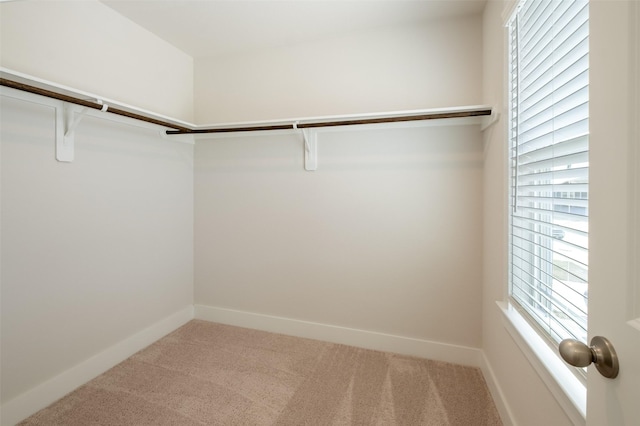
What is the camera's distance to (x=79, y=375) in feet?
5.54

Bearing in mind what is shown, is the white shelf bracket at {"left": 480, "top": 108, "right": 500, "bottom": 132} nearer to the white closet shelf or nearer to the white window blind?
the white closet shelf

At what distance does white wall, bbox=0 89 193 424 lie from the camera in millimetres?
1427

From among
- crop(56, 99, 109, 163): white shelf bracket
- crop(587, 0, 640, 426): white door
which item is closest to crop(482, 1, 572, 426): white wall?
crop(587, 0, 640, 426): white door

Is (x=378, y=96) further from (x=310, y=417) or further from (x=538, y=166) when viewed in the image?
(x=310, y=417)

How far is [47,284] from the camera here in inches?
61.1

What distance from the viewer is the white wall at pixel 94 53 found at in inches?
56.9

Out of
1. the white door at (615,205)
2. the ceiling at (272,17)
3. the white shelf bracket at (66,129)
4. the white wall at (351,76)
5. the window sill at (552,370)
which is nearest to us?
the white door at (615,205)

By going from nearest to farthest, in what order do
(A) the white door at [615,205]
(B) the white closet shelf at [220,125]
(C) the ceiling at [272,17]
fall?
(A) the white door at [615,205] < (B) the white closet shelf at [220,125] < (C) the ceiling at [272,17]

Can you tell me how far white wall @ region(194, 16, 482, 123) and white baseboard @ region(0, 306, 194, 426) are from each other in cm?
173

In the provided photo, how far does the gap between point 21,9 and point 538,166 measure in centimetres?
245

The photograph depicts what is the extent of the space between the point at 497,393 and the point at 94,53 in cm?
299

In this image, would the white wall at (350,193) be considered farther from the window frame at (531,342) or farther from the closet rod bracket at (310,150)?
the window frame at (531,342)

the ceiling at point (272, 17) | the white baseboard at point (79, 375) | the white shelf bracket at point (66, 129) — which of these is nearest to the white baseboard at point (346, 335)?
the white baseboard at point (79, 375)

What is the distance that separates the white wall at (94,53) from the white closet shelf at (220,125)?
0.55 ft
